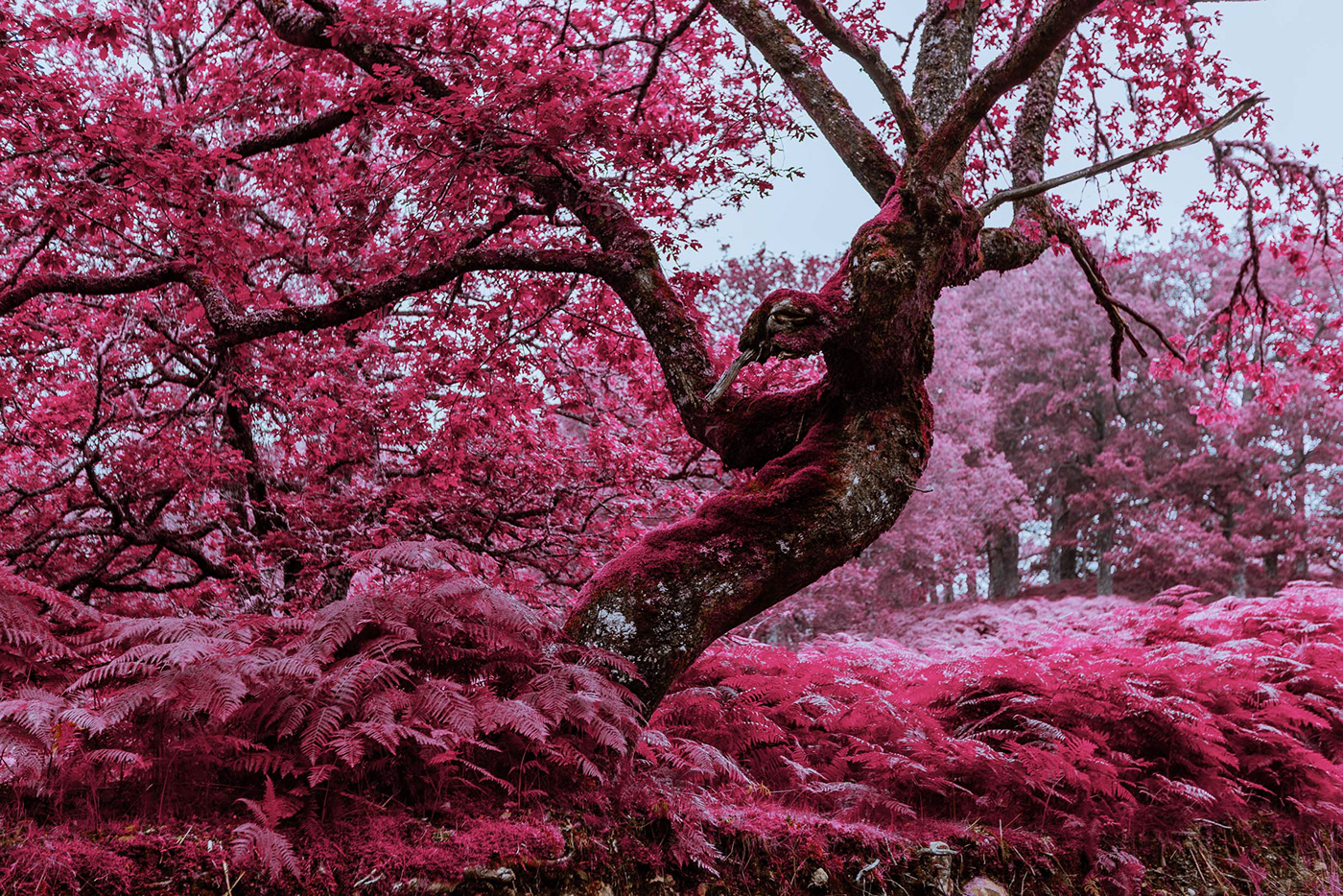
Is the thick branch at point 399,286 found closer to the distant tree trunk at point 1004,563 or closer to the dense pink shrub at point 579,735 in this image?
the dense pink shrub at point 579,735

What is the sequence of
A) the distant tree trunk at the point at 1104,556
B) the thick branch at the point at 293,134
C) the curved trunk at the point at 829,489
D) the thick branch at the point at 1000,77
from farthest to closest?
the distant tree trunk at the point at 1104,556, the thick branch at the point at 293,134, the thick branch at the point at 1000,77, the curved trunk at the point at 829,489

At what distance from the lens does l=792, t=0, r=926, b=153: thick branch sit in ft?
16.7

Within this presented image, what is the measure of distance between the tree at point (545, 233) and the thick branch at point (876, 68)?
0.03m

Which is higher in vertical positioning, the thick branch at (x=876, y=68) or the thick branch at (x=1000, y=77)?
the thick branch at (x=876, y=68)

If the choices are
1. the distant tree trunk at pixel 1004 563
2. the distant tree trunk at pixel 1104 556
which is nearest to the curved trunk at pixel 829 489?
the distant tree trunk at pixel 1104 556

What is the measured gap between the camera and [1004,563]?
88.2 ft

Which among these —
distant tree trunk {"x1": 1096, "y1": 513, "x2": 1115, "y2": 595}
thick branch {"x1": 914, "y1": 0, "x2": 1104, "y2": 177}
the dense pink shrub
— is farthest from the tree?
distant tree trunk {"x1": 1096, "y1": 513, "x2": 1115, "y2": 595}

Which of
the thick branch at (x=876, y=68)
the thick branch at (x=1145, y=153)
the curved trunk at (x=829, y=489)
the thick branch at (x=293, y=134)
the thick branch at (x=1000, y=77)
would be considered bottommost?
the curved trunk at (x=829, y=489)

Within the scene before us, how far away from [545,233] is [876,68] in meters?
4.10

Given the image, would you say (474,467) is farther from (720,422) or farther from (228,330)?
(720,422)

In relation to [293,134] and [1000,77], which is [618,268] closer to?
[1000,77]

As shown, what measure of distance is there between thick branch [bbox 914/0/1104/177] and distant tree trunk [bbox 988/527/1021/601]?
2364 cm

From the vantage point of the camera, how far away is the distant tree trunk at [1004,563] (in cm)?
2644

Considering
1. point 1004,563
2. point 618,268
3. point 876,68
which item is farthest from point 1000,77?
point 1004,563
